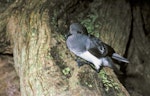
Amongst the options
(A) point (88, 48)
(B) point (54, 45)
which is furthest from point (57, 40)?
(A) point (88, 48)

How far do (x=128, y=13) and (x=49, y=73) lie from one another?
130cm

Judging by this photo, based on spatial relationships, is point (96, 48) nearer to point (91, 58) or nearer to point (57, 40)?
point (91, 58)

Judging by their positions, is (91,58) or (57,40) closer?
(91,58)

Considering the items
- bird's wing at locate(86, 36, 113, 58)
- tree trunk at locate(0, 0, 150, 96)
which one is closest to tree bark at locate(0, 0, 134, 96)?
tree trunk at locate(0, 0, 150, 96)

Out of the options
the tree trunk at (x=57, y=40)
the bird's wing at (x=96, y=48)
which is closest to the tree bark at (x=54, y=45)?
the tree trunk at (x=57, y=40)

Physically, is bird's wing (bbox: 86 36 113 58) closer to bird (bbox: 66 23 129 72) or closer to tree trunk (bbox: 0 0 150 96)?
bird (bbox: 66 23 129 72)

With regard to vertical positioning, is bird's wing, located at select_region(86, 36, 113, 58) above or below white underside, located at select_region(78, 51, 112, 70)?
above

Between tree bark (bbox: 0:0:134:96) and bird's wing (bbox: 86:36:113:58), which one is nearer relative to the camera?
tree bark (bbox: 0:0:134:96)

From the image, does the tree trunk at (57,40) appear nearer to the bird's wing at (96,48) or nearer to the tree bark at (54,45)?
the tree bark at (54,45)

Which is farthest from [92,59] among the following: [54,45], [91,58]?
[54,45]

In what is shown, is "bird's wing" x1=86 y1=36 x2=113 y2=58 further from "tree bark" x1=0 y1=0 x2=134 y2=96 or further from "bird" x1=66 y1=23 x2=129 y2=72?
"tree bark" x1=0 y1=0 x2=134 y2=96

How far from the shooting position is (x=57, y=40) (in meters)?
2.59

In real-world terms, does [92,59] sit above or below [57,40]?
below

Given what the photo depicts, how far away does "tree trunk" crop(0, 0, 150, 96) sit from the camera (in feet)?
7.63
